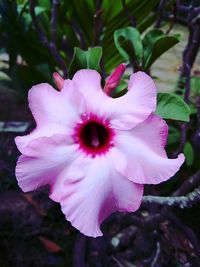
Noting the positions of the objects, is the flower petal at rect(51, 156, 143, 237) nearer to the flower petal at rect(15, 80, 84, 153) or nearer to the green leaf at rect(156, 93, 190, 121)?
the flower petal at rect(15, 80, 84, 153)

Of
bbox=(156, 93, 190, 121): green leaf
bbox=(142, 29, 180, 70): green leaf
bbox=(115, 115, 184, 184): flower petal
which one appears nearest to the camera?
bbox=(115, 115, 184, 184): flower petal

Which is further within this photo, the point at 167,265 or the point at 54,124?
the point at 167,265

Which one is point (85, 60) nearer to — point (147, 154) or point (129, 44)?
point (129, 44)

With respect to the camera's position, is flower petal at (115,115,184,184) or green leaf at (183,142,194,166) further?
green leaf at (183,142,194,166)

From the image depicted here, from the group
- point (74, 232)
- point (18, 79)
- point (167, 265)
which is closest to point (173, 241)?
Answer: point (167, 265)

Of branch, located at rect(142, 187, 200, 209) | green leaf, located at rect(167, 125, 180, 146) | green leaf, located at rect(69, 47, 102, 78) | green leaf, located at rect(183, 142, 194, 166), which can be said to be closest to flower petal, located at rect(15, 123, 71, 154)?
green leaf, located at rect(69, 47, 102, 78)

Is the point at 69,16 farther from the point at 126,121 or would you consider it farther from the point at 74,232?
the point at 126,121

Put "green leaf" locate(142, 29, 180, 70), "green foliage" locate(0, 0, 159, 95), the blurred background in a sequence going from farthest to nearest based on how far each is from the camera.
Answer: "green foliage" locate(0, 0, 159, 95), the blurred background, "green leaf" locate(142, 29, 180, 70)
